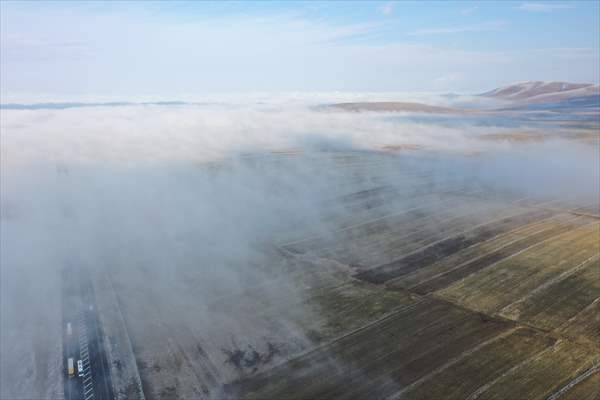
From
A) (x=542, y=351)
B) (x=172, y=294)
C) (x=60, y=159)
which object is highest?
(x=60, y=159)

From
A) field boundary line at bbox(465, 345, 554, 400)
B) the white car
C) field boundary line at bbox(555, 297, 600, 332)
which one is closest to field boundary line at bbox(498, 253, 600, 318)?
field boundary line at bbox(555, 297, 600, 332)

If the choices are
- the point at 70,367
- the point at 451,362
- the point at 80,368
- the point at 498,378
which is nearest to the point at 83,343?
the point at 70,367

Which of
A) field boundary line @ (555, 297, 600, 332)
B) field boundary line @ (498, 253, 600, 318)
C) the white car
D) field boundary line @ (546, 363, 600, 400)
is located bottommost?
field boundary line @ (546, 363, 600, 400)

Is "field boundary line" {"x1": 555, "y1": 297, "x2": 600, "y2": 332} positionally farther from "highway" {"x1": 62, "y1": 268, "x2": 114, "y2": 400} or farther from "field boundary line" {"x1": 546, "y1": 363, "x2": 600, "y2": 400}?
"highway" {"x1": 62, "y1": 268, "x2": 114, "y2": 400}

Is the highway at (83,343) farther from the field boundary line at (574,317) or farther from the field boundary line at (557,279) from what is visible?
the field boundary line at (574,317)

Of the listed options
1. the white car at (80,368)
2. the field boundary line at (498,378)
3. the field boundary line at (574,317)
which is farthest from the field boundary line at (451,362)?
the white car at (80,368)

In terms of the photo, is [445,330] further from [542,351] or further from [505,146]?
[505,146]

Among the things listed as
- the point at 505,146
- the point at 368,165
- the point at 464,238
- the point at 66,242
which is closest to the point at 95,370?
the point at 66,242

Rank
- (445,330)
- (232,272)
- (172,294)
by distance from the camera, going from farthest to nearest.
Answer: (232,272), (172,294), (445,330)

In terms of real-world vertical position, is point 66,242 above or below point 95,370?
above

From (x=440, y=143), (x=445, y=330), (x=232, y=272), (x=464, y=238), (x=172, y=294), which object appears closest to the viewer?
(x=445, y=330)
